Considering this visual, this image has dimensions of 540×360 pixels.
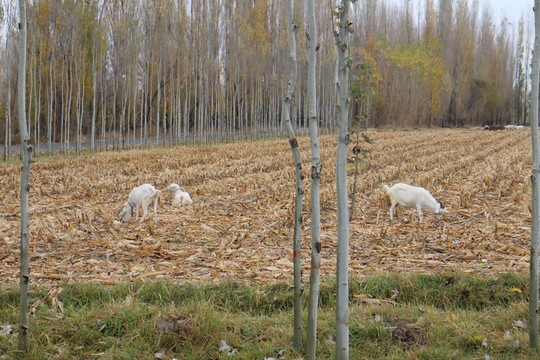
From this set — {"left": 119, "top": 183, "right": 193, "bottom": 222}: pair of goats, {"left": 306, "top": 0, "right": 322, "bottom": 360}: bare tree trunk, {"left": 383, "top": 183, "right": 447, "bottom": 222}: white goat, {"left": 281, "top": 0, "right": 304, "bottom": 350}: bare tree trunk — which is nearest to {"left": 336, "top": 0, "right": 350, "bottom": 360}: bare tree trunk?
{"left": 306, "top": 0, "right": 322, "bottom": 360}: bare tree trunk

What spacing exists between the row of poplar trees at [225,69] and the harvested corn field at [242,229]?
6.50 feet

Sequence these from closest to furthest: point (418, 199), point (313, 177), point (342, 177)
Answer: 1. point (342, 177)
2. point (313, 177)
3. point (418, 199)

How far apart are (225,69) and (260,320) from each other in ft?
79.7

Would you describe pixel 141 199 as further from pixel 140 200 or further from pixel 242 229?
pixel 242 229

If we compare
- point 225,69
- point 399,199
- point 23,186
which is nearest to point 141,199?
point 399,199

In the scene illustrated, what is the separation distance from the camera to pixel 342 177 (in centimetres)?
253

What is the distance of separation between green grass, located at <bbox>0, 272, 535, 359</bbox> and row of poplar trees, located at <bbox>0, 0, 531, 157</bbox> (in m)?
1.63

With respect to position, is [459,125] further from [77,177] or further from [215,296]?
[215,296]

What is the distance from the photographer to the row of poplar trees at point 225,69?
19.9 meters

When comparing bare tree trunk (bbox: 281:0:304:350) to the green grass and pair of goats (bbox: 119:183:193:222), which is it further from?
pair of goats (bbox: 119:183:193:222)

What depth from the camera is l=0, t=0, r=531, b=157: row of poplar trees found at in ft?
65.3

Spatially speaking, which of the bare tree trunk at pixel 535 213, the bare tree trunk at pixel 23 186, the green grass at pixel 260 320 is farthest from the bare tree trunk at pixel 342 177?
the bare tree trunk at pixel 23 186

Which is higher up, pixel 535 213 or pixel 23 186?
pixel 23 186

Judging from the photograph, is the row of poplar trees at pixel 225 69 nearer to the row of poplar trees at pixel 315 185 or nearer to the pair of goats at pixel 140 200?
the row of poplar trees at pixel 315 185
